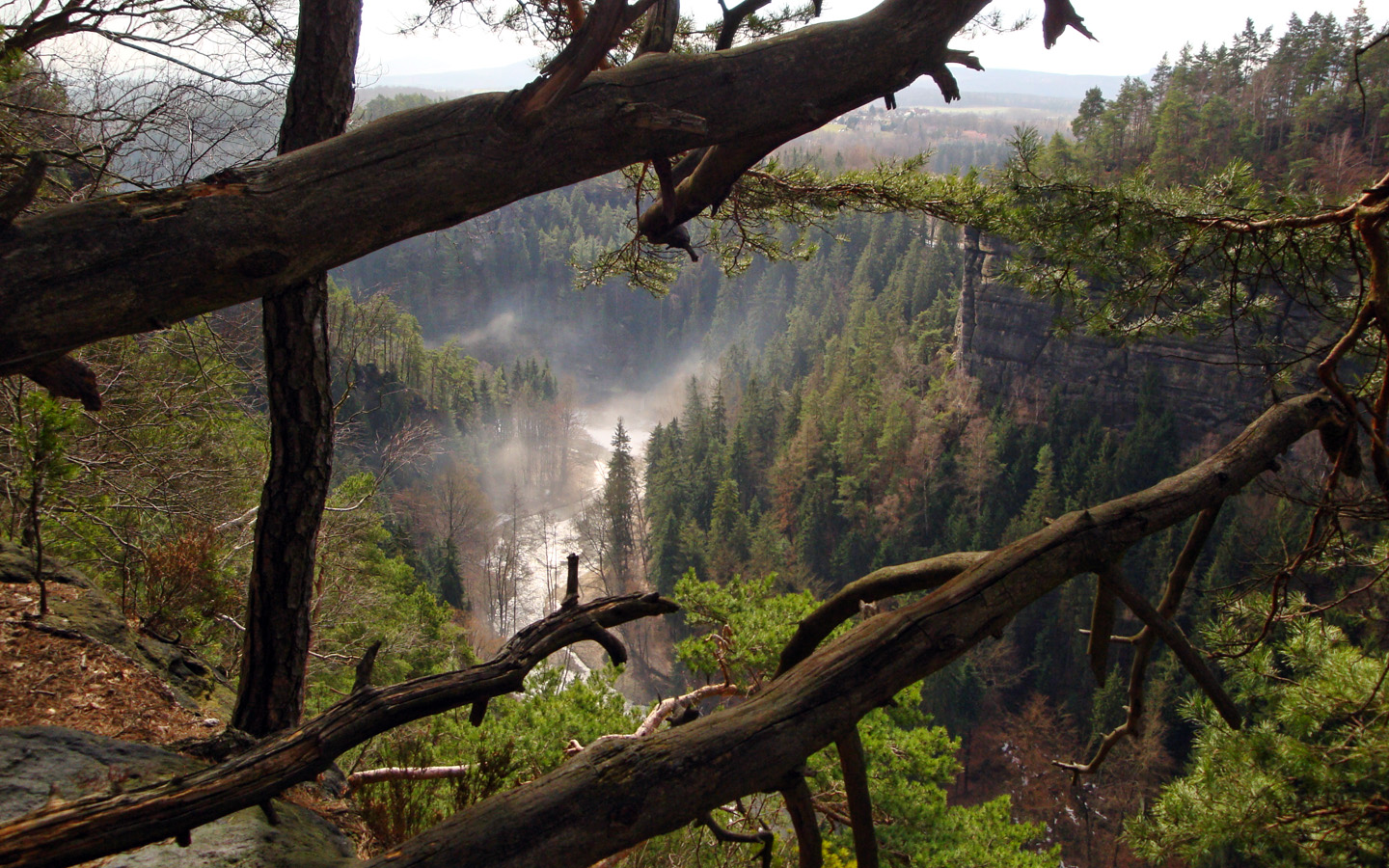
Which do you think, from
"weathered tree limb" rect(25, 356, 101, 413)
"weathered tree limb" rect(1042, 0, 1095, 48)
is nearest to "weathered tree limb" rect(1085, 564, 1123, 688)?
"weathered tree limb" rect(1042, 0, 1095, 48)

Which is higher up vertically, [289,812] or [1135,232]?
[1135,232]

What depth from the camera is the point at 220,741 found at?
7.43ft

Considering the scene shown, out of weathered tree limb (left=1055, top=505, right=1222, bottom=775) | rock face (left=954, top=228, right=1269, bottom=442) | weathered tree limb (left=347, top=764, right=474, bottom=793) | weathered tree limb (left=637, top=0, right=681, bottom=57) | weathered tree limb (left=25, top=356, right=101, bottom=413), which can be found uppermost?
weathered tree limb (left=637, top=0, right=681, bottom=57)

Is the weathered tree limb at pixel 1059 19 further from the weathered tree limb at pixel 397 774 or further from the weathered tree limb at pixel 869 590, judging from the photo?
the weathered tree limb at pixel 397 774

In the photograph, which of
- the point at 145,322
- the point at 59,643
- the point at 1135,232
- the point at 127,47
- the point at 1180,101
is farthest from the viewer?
the point at 1180,101

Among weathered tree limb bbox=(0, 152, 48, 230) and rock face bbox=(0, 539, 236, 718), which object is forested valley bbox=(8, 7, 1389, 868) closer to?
rock face bbox=(0, 539, 236, 718)

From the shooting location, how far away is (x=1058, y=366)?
35.2m

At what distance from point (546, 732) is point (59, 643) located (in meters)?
2.57

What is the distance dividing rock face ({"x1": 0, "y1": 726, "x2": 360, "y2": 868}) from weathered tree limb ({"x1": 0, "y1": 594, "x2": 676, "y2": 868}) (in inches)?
13.4

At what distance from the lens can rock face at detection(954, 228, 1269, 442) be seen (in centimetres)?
3136

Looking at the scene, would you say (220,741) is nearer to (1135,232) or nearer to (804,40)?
(804,40)

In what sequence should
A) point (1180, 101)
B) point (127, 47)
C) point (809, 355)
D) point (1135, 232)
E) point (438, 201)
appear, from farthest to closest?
point (809, 355) < point (1180, 101) < point (127, 47) < point (1135, 232) < point (438, 201)

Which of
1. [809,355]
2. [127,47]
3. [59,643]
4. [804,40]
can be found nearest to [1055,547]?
→ [804,40]

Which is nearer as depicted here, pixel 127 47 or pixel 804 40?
pixel 804 40
